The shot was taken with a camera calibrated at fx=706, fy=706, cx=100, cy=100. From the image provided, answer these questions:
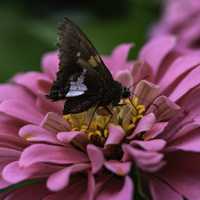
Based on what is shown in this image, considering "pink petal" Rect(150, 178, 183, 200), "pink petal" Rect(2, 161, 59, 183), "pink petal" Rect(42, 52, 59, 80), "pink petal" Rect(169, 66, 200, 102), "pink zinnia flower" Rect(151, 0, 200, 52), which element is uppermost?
"pink zinnia flower" Rect(151, 0, 200, 52)

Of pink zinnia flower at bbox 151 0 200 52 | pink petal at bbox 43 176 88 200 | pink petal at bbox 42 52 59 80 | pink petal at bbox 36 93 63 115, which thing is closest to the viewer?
pink petal at bbox 43 176 88 200

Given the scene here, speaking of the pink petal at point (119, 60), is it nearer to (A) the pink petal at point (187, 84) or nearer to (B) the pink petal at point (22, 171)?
(A) the pink petal at point (187, 84)

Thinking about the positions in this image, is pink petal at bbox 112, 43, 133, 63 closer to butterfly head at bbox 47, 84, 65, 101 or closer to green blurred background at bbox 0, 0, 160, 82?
butterfly head at bbox 47, 84, 65, 101

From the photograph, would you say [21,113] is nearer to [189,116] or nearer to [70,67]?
[70,67]

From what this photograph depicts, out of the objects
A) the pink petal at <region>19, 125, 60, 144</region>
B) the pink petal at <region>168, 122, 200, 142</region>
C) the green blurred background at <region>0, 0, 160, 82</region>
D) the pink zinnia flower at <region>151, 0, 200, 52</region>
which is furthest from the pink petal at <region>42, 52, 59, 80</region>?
the green blurred background at <region>0, 0, 160, 82</region>

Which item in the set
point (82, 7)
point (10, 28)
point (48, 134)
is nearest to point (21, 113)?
point (48, 134)

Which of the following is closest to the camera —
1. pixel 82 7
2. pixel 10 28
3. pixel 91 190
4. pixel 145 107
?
pixel 91 190
